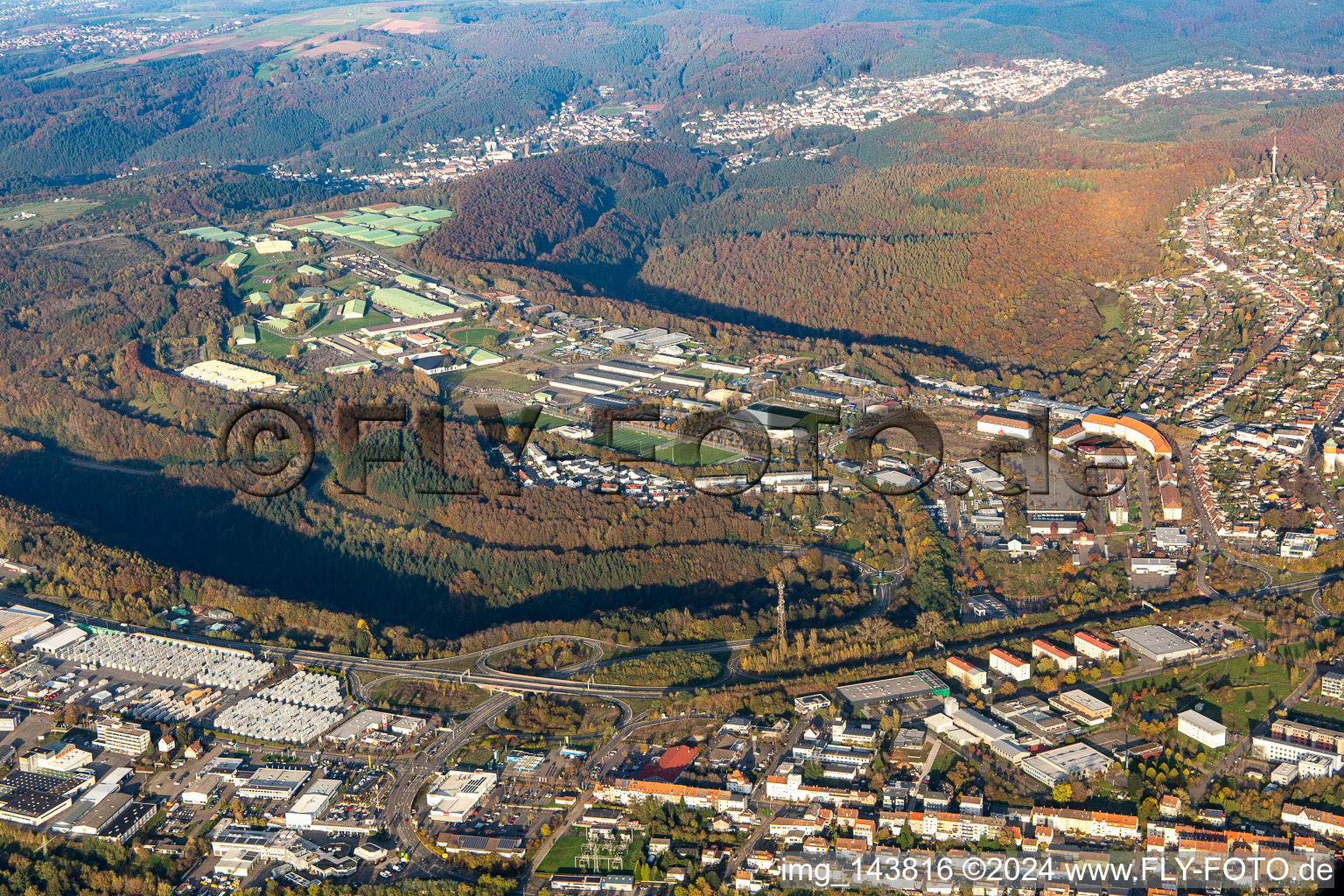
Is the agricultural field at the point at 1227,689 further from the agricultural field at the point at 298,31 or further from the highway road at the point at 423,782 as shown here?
the agricultural field at the point at 298,31

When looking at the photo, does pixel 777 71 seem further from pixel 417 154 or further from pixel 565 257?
pixel 565 257

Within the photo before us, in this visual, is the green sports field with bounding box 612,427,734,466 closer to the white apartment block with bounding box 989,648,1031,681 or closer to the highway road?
the highway road

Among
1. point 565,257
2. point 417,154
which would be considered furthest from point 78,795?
point 417,154

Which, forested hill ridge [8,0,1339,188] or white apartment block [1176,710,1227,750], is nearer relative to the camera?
white apartment block [1176,710,1227,750]

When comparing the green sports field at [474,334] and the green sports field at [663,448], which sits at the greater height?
the green sports field at [474,334]

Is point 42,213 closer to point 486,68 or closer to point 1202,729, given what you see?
point 486,68

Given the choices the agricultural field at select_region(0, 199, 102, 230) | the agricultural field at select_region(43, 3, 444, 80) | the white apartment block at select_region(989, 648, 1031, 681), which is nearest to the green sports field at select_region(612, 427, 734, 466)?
the white apartment block at select_region(989, 648, 1031, 681)

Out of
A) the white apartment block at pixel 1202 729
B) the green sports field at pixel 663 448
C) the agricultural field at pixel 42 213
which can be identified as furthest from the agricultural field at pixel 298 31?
the white apartment block at pixel 1202 729

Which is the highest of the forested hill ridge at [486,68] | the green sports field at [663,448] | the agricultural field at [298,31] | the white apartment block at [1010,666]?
the agricultural field at [298,31]

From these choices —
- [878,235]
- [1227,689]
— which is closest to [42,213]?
[878,235]

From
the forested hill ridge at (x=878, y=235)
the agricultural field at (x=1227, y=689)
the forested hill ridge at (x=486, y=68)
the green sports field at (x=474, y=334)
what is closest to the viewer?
the agricultural field at (x=1227, y=689)

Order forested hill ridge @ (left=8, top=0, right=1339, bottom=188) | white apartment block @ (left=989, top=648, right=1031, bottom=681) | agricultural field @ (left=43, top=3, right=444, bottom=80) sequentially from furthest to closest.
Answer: agricultural field @ (left=43, top=3, right=444, bottom=80), forested hill ridge @ (left=8, top=0, right=1339, bottom=188), white apartment block @ (left=989, top=648, right=1031, bottom=681)
